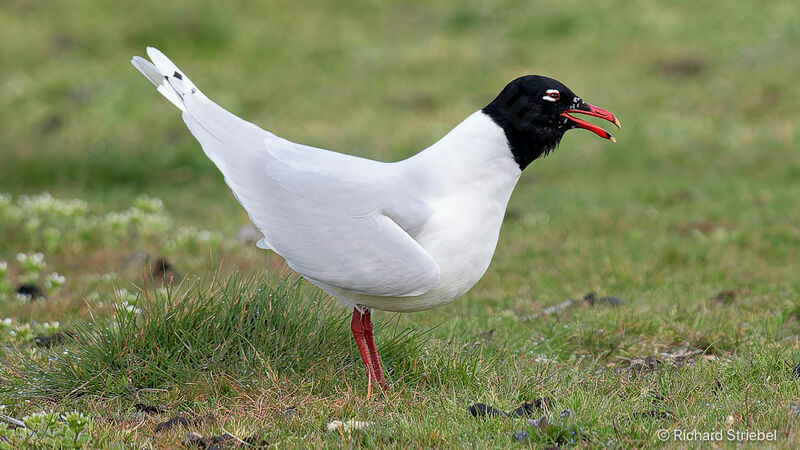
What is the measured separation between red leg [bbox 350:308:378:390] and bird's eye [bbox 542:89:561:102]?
1.34m

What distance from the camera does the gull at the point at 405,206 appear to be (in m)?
4.46

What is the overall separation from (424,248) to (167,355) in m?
1.34

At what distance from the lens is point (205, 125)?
5.01 m

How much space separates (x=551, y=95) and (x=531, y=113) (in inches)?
4.8

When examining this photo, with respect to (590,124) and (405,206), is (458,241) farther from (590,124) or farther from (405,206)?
(590,124)

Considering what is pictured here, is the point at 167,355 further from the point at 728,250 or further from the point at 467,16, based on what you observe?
the point at 467,16

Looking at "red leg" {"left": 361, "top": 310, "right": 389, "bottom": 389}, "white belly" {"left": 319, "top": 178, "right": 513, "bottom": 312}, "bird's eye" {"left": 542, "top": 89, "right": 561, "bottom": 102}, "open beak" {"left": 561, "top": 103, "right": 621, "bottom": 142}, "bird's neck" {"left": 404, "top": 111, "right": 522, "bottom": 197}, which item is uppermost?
"bird's eye" {"left": 542, "top": 89, "right": 561, "bottom": 102}

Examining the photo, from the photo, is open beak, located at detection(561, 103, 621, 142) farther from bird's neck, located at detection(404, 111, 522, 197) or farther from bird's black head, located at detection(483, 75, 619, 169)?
bird's neck, located at detection(404, 111, 522, 197)

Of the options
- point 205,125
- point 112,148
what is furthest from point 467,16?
point 205,125

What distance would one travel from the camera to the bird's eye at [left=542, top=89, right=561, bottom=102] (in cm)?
459

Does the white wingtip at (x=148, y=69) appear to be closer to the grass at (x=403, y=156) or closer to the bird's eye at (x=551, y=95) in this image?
the grass at (x=403, y=156)

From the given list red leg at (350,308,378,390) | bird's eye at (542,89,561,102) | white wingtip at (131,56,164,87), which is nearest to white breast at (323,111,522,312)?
red leg at (350,308,378,390)

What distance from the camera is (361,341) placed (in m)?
4.71

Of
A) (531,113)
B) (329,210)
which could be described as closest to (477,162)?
(531,113)
